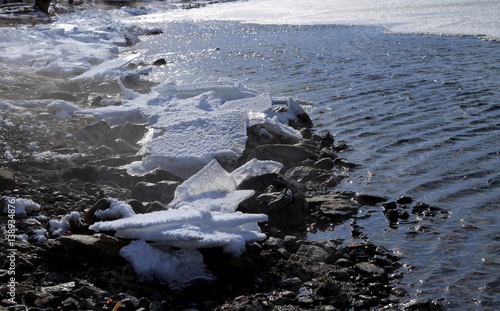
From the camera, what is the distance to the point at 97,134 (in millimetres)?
8203

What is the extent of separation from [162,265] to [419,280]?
2.06 metres

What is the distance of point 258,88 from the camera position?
1248cm

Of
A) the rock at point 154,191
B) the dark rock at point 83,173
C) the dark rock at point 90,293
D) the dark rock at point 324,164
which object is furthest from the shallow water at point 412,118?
the dark rock at point 83,173

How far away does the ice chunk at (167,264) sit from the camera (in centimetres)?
412

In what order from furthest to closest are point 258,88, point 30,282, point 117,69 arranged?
point 117,69, point 258,88, point 30,282

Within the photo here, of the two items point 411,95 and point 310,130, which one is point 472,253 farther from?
point 411,95

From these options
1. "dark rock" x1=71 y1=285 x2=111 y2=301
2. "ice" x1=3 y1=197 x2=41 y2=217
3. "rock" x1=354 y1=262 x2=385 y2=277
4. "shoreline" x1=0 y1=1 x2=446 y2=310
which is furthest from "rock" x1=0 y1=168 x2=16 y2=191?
"rock" x1=354 y1=262 x2=385 y2=277

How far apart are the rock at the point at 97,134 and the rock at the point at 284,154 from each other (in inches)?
92.0

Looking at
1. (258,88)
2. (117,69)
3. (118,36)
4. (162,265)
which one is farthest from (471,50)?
(118,36)

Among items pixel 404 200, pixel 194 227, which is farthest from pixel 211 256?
pixel 404 200

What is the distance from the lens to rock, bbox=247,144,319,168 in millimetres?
7324

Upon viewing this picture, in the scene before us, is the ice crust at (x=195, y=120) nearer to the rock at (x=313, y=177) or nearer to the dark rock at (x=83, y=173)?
the dark rock at (x=83, y=173)

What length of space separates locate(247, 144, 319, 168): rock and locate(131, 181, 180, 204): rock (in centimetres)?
158

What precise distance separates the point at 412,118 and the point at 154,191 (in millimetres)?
5008
